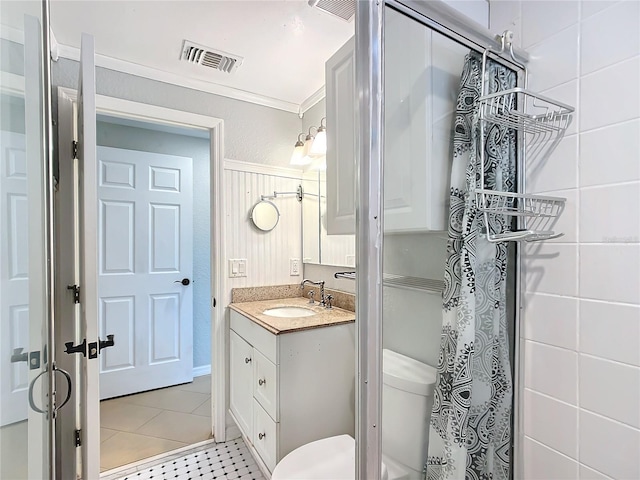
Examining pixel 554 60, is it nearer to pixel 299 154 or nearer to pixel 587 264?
pixel 587 264

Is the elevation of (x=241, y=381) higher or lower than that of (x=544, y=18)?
lower

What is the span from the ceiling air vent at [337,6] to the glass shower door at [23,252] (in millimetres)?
1024

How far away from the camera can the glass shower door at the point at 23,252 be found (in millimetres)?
592

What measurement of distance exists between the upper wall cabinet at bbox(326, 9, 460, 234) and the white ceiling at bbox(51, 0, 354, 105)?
0.92 metres

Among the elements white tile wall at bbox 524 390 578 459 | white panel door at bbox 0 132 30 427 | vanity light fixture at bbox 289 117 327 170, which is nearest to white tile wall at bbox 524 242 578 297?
white tile wall at bbox 524 390 578 459

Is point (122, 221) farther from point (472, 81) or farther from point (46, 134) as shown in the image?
point (472, 81)

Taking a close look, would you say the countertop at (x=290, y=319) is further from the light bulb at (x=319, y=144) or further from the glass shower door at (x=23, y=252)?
the light bulb at (x=319, y=144)

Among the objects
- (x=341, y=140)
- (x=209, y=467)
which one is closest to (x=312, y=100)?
(x=341, y=140)

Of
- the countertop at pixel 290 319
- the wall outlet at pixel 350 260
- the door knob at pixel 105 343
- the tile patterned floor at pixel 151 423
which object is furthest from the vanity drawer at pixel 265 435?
the wall outlet at pixel 350 260

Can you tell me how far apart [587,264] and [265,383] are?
140cm

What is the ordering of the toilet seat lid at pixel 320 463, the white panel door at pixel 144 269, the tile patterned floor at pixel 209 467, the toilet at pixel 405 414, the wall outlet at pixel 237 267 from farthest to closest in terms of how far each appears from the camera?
the white panel door at pixel 144 269 < the wall outlet at pixel 237 267 < the tile patterned floor at pixel 209 467 < the toilet seat lid at pixel 320 463 < the toilet at pixel 405 414

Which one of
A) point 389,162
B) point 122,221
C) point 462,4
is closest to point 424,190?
point 389,162

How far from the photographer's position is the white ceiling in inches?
56.9

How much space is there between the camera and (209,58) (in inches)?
72.7
